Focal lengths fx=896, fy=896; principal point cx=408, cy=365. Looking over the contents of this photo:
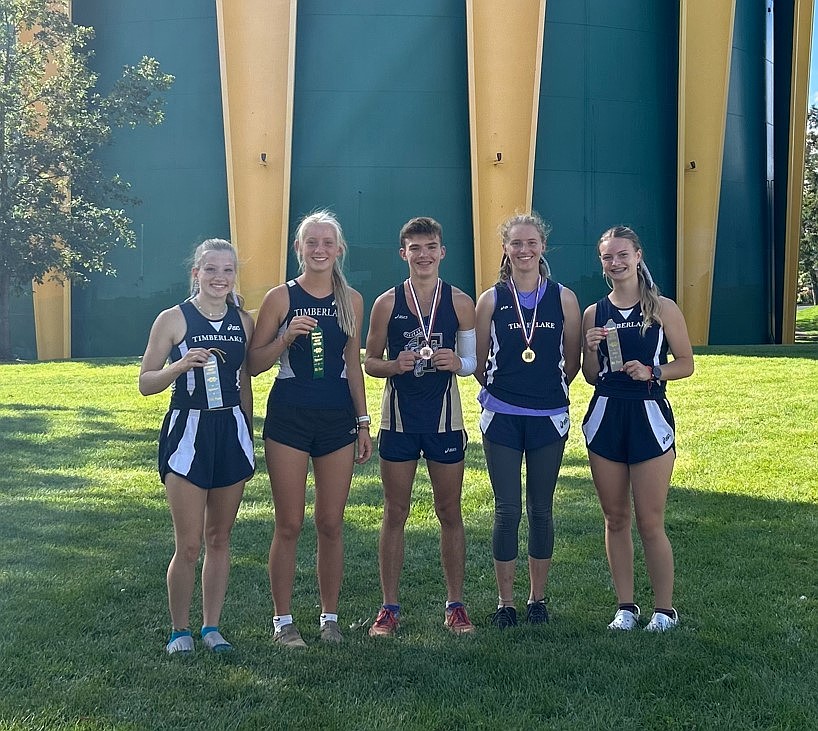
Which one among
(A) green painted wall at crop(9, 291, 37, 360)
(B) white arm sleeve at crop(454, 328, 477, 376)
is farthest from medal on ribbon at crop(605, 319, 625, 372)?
(A) green painted wall at crop(9, 291, 37, 360)

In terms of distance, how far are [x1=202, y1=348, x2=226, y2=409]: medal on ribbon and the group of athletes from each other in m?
0.01

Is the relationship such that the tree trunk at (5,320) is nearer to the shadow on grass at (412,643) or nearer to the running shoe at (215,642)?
the shadow on grass at (412,643)

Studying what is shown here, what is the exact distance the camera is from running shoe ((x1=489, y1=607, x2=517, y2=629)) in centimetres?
447

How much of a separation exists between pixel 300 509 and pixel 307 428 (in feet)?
1.34

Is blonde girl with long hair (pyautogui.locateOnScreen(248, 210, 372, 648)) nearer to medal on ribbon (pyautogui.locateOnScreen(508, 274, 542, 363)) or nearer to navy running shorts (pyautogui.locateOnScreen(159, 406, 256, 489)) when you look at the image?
navy running shorts (pyautogui.locateOnScreen(159, 406, 256, 489))

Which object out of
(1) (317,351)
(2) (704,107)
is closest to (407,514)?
(1) (317,351)

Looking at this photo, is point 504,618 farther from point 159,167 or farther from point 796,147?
point 796,147

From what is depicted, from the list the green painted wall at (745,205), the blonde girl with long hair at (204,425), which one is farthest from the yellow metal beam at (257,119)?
the blonde girl with long hair at (204,425)

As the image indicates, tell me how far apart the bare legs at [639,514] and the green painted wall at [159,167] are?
15426mm

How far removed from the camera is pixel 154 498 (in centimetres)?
729

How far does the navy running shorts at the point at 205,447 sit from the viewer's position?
4.04 metres

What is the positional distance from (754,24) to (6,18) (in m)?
16.9

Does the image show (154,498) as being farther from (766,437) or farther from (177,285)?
(177,285)

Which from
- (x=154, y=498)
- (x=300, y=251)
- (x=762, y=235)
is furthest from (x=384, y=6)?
(x=300, y=251)
